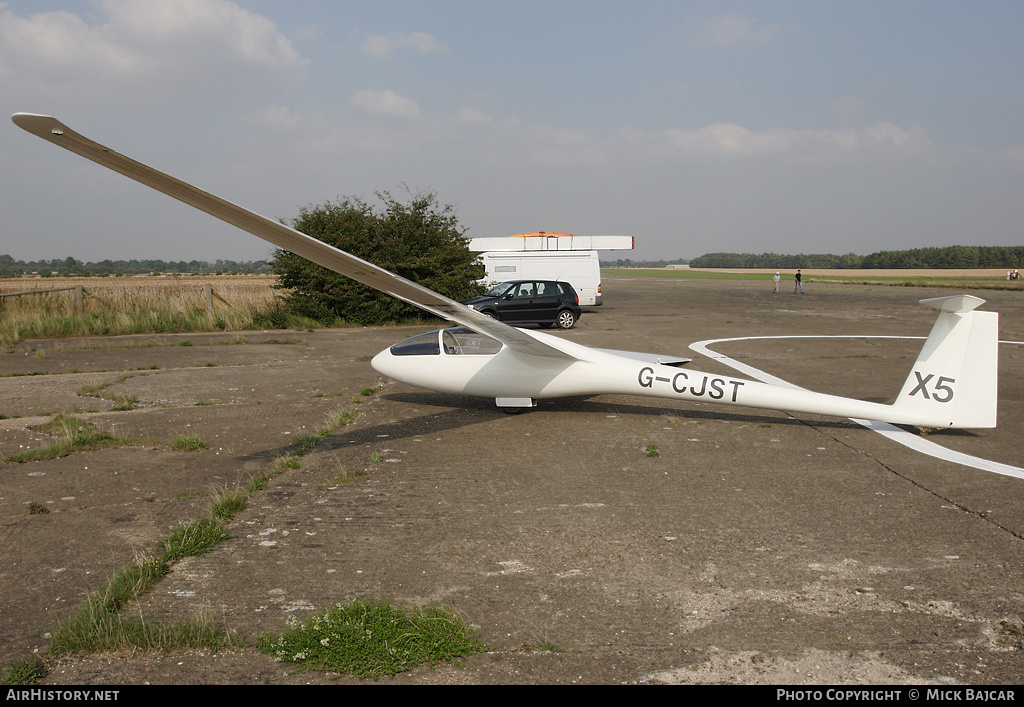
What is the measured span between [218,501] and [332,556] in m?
1.51

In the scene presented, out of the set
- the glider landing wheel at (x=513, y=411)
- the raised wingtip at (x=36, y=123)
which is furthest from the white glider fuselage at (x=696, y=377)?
the raised wingtip at (x=36, y=123)

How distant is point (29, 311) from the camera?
21.4 m

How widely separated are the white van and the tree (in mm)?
4054

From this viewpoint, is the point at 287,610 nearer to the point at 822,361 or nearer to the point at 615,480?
the point at 615,480

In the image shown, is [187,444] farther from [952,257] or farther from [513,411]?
[952,257]

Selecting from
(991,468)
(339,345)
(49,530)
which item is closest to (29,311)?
(339,345)

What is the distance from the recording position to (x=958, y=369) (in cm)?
725

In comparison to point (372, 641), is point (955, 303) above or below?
above

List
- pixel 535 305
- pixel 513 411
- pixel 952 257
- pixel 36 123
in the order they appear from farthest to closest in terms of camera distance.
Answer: pixel 952 257 < pixel 535 305 < pixel 513 411 < pixel 36 123

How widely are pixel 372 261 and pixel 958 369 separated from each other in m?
18.3

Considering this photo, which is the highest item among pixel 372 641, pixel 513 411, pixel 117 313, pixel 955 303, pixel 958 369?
pixel 117 313

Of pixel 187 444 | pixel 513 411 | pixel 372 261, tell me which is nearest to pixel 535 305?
pixel 372 261

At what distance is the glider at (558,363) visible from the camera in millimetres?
5410

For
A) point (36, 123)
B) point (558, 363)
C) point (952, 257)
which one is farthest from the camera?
point (952, 257)
